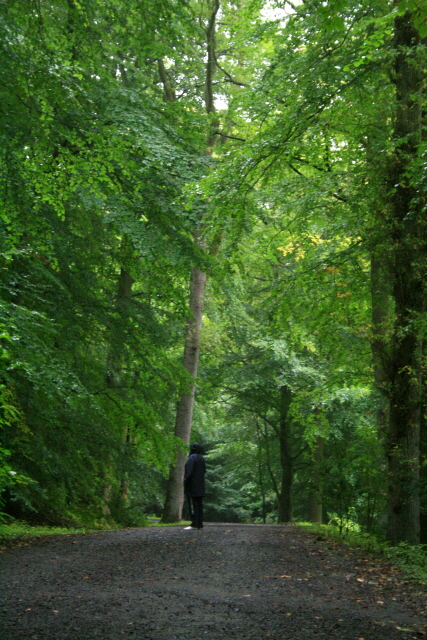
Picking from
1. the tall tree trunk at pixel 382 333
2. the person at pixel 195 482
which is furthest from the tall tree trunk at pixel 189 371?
the tall tree trunk at pixel 382 333

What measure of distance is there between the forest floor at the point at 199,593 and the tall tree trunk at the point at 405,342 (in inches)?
41.1

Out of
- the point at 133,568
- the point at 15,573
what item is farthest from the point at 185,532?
the point at 15,573

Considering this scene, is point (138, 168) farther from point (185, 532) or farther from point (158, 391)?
point (185, 532)

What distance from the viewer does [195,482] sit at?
488 inches

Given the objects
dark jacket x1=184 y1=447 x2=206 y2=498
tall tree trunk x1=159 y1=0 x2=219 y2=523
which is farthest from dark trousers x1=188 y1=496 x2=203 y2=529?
tall tree trunk x1=159 y1=0 x2=219 y2=523

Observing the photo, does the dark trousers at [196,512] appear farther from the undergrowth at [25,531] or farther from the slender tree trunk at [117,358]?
the undergrowth at [25,531]

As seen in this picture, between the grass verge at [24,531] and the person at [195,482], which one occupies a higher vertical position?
the person at [195,482]

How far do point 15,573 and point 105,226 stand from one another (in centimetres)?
828

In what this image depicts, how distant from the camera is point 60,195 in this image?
28.4 feet

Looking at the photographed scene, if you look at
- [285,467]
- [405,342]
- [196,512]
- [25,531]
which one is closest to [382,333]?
Result: [405,342]

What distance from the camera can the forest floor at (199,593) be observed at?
15.5 feet

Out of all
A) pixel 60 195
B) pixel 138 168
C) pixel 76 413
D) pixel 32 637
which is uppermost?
pixel 138 168

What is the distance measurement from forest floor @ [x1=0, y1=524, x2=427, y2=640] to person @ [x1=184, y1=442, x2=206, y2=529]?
284 cm

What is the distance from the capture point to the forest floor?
4730 mm
